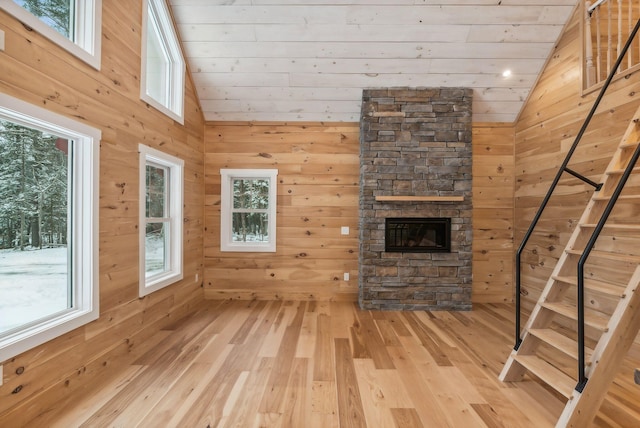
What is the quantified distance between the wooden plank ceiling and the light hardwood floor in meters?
2.78

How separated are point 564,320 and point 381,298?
193cm

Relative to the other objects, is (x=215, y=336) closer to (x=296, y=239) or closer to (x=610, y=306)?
(x=296, y=239)

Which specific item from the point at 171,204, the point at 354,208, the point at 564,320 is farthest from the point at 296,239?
the point at 564,320

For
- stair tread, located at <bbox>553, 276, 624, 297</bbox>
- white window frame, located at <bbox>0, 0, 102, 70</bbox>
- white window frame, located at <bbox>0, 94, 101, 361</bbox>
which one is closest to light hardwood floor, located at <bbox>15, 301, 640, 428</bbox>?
white window frame, located at <bbox>0, 94, 101, 361</bbox>

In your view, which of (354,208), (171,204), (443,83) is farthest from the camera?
(354,208)

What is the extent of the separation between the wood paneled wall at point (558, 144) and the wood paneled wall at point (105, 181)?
418 centimetres

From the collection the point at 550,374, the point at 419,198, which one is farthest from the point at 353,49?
the point at 550,374

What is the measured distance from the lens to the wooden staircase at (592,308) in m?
1.76

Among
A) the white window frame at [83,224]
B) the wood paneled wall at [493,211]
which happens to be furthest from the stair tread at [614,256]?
the white window frame at [83,224]

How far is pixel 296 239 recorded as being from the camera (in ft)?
14.9

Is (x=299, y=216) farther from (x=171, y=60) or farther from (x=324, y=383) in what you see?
(x=324, y=383)

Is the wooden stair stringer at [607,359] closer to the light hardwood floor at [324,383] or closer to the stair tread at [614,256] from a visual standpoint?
the stair tread at [614,256]

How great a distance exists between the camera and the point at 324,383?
2311 mm

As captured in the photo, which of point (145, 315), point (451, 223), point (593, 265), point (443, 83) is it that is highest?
point (443, 83)
